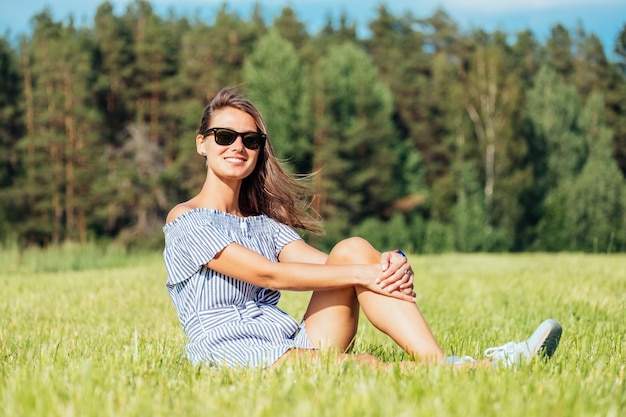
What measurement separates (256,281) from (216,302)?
26cm

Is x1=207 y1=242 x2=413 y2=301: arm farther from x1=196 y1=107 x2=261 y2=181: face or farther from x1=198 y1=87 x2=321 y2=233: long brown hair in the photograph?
x1=198 y1=87 x2=321 y2=233: long brown hair

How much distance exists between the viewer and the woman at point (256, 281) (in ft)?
12.1

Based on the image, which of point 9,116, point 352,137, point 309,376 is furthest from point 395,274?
point 9,116

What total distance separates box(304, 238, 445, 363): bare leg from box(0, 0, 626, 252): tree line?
101ft

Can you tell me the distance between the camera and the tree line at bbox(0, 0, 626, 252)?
125ft

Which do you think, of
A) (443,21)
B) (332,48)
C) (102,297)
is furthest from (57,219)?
(102,297)

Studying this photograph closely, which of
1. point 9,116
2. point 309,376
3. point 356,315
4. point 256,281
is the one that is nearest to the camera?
point 309,376

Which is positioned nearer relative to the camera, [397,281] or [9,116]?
[397,281]

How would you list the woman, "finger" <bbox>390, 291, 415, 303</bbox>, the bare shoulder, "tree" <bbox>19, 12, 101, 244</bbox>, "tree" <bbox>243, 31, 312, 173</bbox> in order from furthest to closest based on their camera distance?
"tree" <bbox>19, 12, 101, 244</bbox> < "tree" <bbox>243, 31, 312, 173</bbox> < the bare shoulder < "finger" <bbox>390, 291, 415, 303</bbox> < the woman

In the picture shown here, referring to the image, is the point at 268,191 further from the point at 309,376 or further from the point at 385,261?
the point at 309,376

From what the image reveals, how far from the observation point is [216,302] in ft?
12.9

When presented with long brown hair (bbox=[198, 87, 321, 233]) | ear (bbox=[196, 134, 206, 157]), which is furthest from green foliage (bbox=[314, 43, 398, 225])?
ear (bbox=[196, 134, 206, 157])

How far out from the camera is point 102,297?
8820mm

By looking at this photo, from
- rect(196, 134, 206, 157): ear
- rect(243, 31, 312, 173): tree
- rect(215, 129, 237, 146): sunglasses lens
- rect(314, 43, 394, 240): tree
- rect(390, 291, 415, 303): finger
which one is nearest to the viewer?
rect(390, 291, 415, 303): finger
